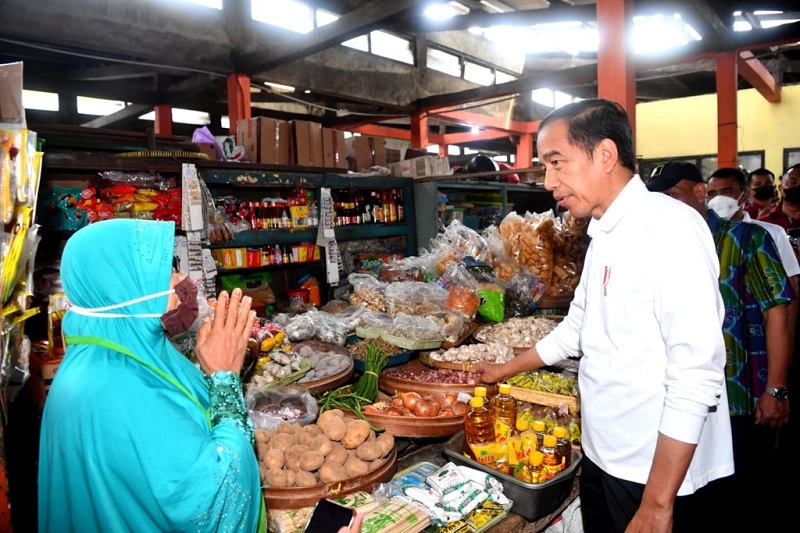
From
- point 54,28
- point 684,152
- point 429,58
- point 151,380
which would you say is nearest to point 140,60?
point 54,28

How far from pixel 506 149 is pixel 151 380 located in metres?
19.0

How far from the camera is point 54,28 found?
21.1 feet

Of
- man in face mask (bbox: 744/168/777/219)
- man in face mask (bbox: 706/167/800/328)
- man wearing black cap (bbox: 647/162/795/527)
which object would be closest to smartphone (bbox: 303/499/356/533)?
man wearing black cap (bbox: 647/162/795/527)

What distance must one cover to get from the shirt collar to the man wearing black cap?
1483 millimetres

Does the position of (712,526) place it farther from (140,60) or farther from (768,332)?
(140,60)

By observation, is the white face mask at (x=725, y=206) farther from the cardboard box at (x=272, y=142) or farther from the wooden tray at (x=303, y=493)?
the cardboard box at (x=272, y=142)

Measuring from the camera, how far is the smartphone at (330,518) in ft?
4.94

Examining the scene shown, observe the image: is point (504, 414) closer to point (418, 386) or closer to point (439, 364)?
point (418, 386)

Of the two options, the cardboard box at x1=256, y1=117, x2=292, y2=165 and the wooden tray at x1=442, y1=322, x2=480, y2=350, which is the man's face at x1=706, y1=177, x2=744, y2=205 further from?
the cardboard box at x1=256, y1=117, x2=292, y2=165

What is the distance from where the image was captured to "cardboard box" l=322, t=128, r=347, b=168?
17.9 feet

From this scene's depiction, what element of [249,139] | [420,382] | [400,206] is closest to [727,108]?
[400,206]

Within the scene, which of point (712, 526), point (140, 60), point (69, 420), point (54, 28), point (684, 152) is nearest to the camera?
point (69, 420)

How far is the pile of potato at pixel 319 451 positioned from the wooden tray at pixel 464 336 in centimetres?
131

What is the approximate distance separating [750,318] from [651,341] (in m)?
1.65
